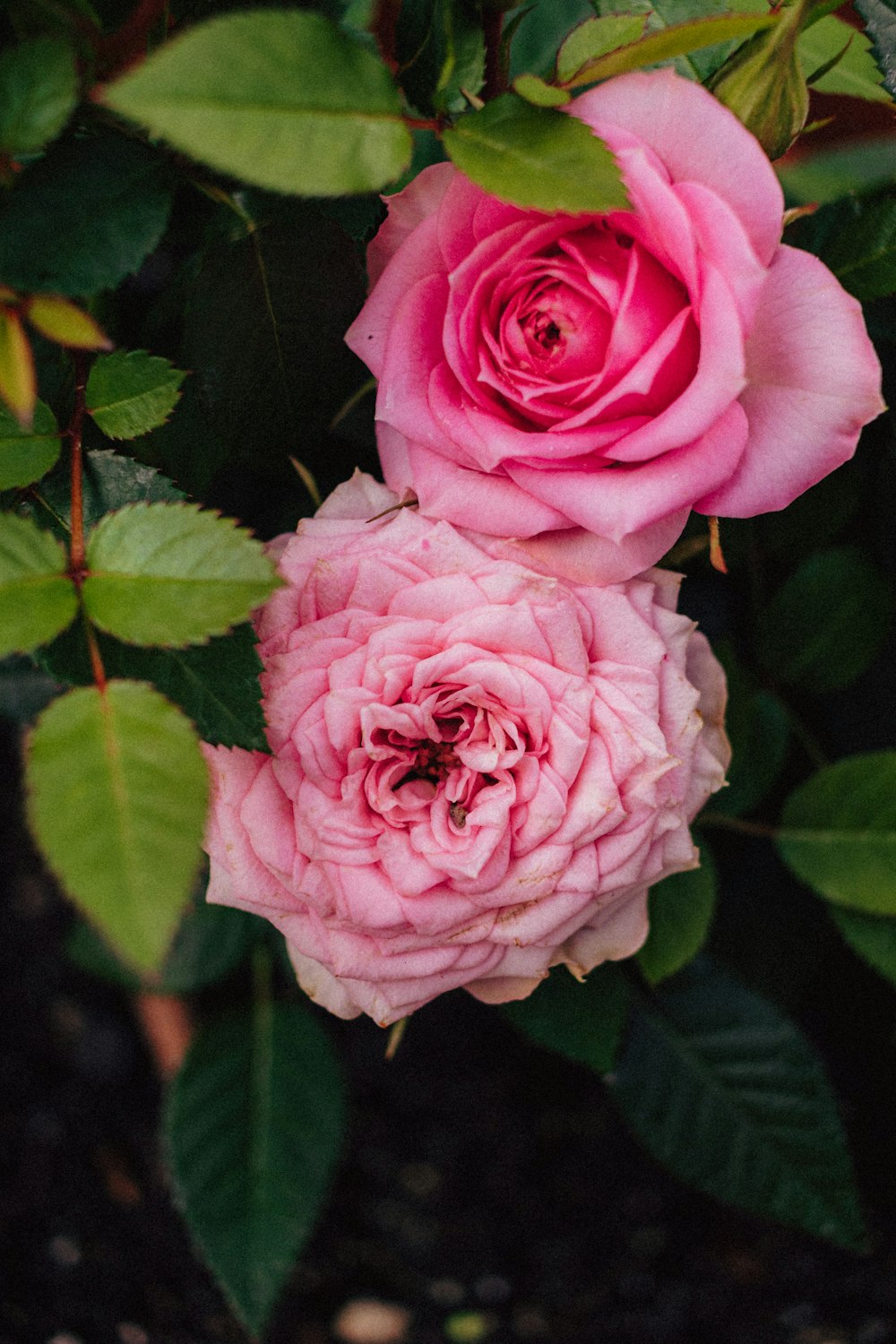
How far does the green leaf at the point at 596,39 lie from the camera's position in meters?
0.35

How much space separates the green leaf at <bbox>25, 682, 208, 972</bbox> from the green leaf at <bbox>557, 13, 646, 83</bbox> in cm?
26

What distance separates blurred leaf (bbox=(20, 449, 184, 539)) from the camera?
0.40m

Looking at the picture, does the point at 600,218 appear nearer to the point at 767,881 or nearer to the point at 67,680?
the point at 67,680

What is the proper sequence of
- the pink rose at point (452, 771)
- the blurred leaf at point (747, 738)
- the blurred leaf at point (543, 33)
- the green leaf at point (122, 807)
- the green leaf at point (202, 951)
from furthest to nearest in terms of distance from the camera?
1. the green leaf at point (202, 951)
2. the blurred leaf at point (747, 738)
3. the blurred leaf at point (543, 33)
4. the pink rose at point (452, 771)
5. the green leaf at point (122, 807)

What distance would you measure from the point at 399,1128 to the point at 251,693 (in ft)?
2.69

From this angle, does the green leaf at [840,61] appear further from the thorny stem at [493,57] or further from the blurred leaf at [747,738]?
the blurred leaf at [747,738]

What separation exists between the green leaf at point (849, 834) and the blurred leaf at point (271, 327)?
40 cm

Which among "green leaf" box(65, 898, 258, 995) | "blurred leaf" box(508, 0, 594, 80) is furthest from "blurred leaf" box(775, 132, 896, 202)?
"green leaf" box(65, 898, 258, 995)

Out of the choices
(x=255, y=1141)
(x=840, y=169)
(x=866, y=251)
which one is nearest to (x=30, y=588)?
(x=866, y=251)

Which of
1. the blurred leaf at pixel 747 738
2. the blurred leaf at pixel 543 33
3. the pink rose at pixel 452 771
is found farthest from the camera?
the blurred leaf at pixel 747 738

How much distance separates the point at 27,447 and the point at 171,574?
0.31ft

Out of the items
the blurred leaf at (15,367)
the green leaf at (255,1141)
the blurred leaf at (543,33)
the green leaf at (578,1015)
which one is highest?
the blurred leaf at (543,33)

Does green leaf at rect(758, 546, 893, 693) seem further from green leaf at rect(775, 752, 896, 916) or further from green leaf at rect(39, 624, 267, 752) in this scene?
green leaf at rect(39, 624, 267, 752)

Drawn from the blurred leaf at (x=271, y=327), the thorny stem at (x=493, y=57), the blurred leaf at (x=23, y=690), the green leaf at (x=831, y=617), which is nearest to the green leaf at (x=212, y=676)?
the blurred leaf at (x=271, y=327)
